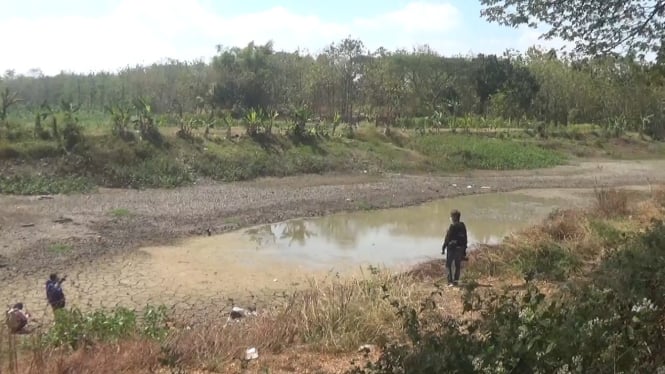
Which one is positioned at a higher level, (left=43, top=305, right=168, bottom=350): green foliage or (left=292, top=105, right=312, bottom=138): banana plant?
(left=292, top=105, right=312, bottom=138): banana plant

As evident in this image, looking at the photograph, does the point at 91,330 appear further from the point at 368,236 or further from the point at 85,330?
the point at 368,236

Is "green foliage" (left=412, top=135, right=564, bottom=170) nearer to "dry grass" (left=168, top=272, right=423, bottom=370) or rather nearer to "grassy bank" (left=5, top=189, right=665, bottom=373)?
"grassy bank" (left=5, top=189, right=665, bottom=373)

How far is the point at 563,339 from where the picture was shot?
384 cm

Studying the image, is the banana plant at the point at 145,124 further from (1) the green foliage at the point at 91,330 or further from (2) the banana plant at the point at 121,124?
(1) the green foliage at the point at 91,330

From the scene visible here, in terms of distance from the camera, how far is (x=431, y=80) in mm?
52781

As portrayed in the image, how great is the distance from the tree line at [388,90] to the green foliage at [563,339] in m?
40.4

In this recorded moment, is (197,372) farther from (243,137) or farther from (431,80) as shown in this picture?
(431,80)

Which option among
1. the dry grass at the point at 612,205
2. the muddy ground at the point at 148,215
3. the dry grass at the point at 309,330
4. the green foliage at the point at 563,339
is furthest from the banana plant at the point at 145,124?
the green foliage at the point at 563,339

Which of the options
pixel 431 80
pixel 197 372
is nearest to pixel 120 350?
pixel 197 372

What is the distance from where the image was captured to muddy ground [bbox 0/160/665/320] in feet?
42.0

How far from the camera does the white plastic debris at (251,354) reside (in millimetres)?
6277

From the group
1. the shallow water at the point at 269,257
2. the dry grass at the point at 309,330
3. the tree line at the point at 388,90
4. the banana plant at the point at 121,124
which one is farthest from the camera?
the tree line at the point at 388,90

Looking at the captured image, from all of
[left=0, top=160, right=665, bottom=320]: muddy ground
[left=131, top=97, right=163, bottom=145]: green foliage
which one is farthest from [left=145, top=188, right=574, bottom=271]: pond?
[left=131, top=97, right=163, bottom=145]: green foliage

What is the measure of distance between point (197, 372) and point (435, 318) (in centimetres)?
235
